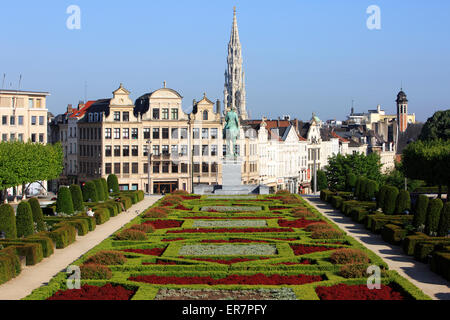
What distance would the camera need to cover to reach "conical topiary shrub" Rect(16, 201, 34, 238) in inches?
1676

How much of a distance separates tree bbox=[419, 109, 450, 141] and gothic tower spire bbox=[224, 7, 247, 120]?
6748 cm

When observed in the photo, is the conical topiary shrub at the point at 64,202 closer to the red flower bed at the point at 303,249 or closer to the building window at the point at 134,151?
the red flower bed at the point at 303,249

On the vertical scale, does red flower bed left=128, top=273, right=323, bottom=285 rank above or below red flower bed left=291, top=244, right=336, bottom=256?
below

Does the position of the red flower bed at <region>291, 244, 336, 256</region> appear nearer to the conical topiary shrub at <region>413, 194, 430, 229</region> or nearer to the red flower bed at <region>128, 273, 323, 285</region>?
the red flower bed at <region>128, 273, 323, 285</region>

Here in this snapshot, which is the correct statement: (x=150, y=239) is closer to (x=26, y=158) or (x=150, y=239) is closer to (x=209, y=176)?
(x=26, y=158)

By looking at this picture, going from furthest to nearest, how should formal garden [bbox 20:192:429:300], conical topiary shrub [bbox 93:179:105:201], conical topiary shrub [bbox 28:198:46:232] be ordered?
conical topiary shrub [bbox 93:179:105:201] → conical topiary shrub [bbox 28:198:46:232] → formal garden [bbox 20:192:429:300]

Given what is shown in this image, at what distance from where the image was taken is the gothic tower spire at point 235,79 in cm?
17500

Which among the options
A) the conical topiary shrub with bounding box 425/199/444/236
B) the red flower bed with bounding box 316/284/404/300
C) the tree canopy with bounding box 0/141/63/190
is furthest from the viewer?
the tree canopy with bounding box 0/141/63/190

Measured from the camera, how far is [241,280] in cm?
3056

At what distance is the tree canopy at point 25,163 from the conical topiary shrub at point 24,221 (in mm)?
26256

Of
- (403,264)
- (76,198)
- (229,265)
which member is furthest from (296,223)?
(229,265)

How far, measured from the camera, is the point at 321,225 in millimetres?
45750

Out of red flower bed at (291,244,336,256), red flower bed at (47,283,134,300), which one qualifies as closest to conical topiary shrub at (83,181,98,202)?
red flower bed at (291,244,336,256)
